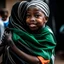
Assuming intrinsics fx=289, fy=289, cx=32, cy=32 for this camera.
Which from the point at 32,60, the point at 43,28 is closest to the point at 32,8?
the point at 43,28

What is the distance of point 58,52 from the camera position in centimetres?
1269

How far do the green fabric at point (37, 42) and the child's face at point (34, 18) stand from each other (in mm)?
73

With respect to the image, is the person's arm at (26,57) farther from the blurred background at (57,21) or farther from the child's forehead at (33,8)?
the blurred background at (57,21)

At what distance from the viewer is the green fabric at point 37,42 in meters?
2.54

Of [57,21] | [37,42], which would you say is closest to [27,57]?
[37,42]

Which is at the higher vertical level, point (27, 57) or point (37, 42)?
point (37, 42)

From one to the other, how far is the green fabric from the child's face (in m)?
0.07

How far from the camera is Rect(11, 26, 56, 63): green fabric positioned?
254cm

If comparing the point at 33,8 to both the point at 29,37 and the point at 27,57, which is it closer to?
the point at 29,37

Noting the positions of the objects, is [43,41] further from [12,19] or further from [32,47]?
[12,19]

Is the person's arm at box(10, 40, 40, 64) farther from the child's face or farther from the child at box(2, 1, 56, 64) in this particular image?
the child's face

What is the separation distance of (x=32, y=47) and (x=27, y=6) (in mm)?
372

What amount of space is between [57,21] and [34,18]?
470 inches

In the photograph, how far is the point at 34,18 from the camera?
8.49ft
